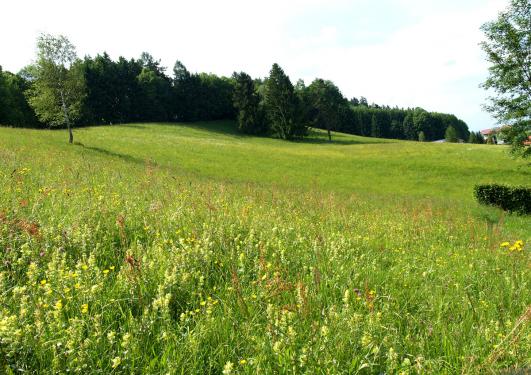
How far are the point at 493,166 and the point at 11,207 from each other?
4529 centimetres

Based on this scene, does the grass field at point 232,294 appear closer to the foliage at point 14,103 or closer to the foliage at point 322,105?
the foliage at point 14,103

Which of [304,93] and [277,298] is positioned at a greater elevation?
[304,93]

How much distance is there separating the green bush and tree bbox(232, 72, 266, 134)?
184 feet

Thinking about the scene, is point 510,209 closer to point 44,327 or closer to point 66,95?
point 44,327

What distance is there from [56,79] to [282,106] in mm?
46090

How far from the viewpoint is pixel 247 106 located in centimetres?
7606

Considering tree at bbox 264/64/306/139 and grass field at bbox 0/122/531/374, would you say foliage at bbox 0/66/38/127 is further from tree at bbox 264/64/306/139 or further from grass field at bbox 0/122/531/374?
grass field at bbox 0/122/531/374

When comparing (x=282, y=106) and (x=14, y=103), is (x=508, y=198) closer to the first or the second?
(x=282, y=106)

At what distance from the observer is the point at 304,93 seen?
8106cm

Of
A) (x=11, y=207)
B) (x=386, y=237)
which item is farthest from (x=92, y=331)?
(x=386, y=237)

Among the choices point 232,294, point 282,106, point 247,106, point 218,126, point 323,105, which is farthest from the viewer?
point 218,126

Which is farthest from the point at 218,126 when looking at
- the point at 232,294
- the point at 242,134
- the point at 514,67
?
the point at 232,294

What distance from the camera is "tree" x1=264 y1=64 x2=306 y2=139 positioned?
7269 cm

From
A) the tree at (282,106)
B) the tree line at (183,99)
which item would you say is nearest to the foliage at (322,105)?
the tree line at (183,99)
